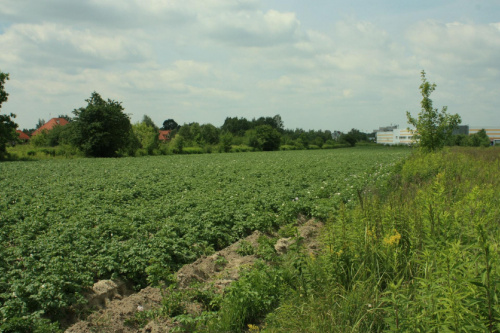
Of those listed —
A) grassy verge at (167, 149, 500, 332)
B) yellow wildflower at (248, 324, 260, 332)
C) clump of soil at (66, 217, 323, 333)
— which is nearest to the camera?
grassy verge at (167, 149, 500, 332)

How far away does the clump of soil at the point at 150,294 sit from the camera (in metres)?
4.18

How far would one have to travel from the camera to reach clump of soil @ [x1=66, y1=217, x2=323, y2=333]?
418cm

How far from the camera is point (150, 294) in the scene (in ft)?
16.3

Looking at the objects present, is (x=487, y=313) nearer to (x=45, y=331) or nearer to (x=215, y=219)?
(x=45, y=331)

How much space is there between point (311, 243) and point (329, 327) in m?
3.63

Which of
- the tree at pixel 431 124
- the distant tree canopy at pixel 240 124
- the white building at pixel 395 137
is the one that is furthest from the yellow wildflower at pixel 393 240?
the distant tree canopy at pixel 240 124

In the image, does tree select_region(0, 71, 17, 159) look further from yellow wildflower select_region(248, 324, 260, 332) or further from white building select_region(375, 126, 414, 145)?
white building select_region(375, 126, 414, 145)

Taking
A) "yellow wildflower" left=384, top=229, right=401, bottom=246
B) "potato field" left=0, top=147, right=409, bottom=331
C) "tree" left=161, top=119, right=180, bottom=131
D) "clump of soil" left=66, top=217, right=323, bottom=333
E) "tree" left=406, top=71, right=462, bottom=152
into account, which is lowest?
"clump of soil" left=66, top=217, right=323, bottom=333

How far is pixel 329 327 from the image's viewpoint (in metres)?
3.29

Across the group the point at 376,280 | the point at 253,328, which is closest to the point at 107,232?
the point at 253,328

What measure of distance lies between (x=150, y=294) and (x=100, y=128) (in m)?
42.4

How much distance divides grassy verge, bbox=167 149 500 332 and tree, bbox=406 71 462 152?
15.9m

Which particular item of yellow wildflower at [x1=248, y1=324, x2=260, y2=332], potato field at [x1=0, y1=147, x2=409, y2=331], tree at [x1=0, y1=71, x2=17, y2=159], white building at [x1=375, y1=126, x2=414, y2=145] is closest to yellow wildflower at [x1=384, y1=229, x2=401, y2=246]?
yellow wildflower at [x1=248, y1=324, x2=260, y2=332]

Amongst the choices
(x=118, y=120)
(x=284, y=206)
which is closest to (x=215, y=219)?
(x=284, y=206)
